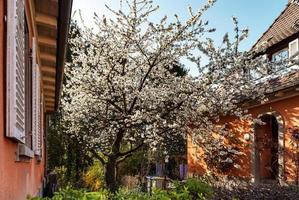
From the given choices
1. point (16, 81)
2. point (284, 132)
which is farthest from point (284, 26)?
point (16, 81)

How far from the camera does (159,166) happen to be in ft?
76.2

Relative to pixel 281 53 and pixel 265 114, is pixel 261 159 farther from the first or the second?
pixel 281 53

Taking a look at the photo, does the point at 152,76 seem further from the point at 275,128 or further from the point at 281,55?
the point at 275,128

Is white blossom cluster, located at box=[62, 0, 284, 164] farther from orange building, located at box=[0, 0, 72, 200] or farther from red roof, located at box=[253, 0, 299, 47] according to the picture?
orange building, located at box=[0, 0, 72, 200]

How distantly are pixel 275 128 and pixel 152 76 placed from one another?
6.14 metres

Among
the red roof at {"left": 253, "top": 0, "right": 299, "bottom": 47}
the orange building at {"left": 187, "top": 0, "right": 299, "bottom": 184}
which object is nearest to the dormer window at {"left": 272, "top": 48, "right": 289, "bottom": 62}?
the orange building at {"left": 187, "top": 0, "right": 299, "bottom": 184}

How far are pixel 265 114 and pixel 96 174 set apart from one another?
8.43 m

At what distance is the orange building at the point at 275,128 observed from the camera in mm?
14070

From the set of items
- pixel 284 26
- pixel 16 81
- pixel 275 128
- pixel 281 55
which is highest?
pixel 284 26

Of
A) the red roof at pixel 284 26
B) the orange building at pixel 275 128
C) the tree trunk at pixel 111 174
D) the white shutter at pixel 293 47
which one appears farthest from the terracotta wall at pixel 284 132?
the tree trunk at pixel 111 174

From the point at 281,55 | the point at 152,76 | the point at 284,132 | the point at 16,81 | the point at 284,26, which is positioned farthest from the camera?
the point at 284,26

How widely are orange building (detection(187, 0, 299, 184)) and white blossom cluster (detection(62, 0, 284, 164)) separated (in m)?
1.41

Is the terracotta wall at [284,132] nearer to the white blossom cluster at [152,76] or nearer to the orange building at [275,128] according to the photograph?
the orange building at [275,128]

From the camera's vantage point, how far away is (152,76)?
13.2 metres
